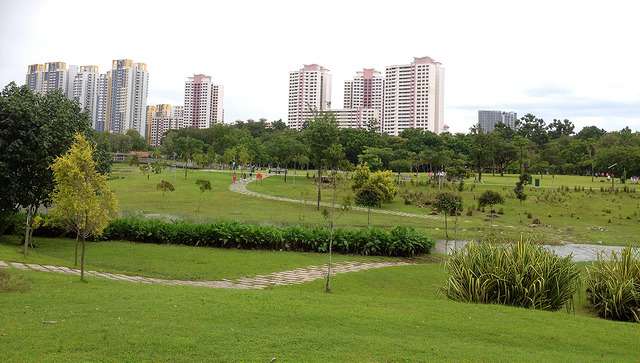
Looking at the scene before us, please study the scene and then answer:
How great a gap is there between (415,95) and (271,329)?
521 feet

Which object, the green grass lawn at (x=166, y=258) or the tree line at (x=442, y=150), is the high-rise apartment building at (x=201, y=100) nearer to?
the tree line at (x=442, y=150)

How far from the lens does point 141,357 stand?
533 centimetres

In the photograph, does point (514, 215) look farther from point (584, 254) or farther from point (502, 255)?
point (502, 255)

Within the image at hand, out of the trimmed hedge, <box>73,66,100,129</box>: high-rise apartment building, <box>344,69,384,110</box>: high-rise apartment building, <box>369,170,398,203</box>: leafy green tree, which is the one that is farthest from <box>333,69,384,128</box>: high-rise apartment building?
the trimmed hedge

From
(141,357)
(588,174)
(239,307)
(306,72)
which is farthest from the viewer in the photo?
(306,72)

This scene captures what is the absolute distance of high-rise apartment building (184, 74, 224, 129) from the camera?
18200cm

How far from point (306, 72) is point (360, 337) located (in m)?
181

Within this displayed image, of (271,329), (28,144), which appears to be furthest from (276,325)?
(28,144)

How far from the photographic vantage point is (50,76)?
155 m

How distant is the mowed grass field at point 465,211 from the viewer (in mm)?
26344

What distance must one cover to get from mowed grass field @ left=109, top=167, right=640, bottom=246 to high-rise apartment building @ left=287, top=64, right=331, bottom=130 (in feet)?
452

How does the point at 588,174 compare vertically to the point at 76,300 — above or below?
above

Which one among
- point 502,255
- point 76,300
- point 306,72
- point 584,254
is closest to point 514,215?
point 584,254

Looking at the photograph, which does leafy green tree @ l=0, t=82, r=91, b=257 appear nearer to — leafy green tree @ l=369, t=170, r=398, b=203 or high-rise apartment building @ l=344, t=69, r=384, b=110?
leafy green tree @ l=369, t=170, r=398, b=203
